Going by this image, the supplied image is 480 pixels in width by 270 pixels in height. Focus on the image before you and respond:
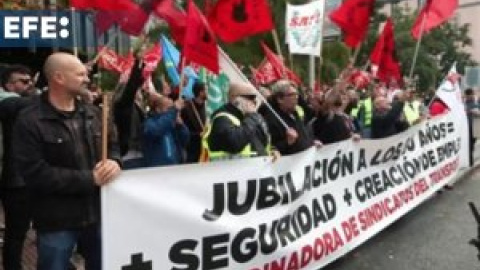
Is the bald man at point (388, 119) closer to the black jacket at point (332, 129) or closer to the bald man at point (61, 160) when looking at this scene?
the black jacket at point (332, 129)

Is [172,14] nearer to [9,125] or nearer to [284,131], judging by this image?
[284,131]

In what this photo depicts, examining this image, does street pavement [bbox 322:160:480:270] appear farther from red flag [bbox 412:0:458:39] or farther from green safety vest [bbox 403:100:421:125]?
red flag [bbox 412:0:458:39]

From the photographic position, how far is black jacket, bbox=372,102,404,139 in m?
9.32

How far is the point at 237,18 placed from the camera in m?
6.81

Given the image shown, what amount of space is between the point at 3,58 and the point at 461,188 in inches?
423

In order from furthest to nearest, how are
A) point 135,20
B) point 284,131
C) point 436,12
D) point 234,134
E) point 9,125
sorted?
point 436,12 < point 284,131 < point 135,20 < point 234,134 < point 9,125

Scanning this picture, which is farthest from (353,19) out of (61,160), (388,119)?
(61,160)

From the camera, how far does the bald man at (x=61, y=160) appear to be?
151 inches

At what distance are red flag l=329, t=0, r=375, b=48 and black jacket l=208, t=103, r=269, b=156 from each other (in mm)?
3261

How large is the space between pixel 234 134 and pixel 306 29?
4634mm

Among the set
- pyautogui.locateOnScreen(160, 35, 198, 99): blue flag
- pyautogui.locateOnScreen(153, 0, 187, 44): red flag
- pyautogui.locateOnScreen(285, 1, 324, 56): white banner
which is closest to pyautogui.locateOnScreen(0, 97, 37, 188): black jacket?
pyautogui.locateOnScreen(153, 0, 187, 44): red flag

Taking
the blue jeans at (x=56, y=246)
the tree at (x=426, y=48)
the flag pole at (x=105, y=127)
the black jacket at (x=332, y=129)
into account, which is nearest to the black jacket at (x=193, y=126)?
the black jacket at (x=332, y=129)

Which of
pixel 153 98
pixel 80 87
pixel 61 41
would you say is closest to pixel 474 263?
pixel 153 98

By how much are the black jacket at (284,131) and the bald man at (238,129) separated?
55 centimetres
